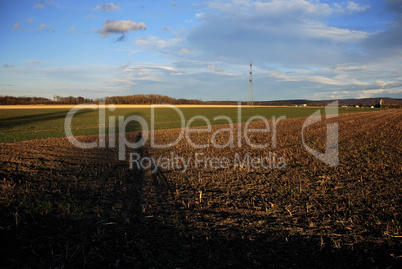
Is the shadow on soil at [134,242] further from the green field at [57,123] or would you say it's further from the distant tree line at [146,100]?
the distant tree line at [146,100]

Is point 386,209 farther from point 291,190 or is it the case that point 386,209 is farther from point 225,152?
point 225,152

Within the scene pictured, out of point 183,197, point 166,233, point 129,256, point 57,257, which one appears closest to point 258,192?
point 183,197

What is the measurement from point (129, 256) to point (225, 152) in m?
11.5

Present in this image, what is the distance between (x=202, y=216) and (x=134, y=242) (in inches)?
79.1

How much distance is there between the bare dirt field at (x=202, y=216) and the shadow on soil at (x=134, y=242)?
2 centimetres

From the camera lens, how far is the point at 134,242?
215 inches

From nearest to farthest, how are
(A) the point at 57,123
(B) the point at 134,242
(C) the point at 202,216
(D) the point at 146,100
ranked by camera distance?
(B) the point at 134,242
(C) the point at 202,216
(A) the point at 57,123
(D) the point at 146,100

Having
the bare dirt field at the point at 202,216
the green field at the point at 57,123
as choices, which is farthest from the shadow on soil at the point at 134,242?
the green field at the point at 57,123

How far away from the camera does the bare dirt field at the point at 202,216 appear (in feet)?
16.3

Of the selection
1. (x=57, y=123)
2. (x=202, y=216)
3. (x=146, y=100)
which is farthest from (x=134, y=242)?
(x=146, y=100)

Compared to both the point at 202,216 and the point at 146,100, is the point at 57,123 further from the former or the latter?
the point at 146,100

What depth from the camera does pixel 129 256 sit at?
497 cm

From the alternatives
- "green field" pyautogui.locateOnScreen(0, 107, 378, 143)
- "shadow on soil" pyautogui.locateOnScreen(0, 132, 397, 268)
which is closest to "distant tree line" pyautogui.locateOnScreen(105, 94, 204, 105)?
"green field" pyautogui.locateOnScreen(0, 107, 378, 143)

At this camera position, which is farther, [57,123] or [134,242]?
[57,123]
